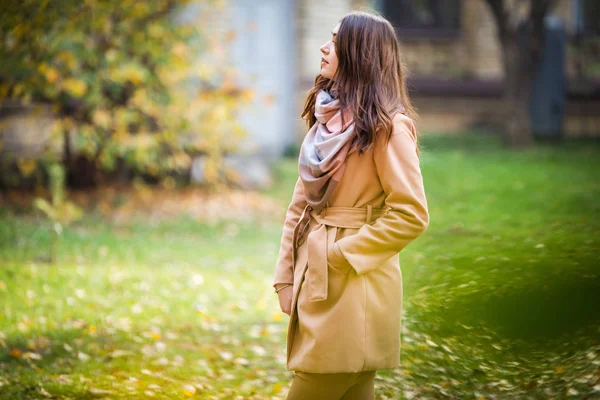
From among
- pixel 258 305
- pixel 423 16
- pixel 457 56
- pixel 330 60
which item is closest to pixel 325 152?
pixel 330 60

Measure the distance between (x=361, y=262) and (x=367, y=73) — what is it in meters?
0.75

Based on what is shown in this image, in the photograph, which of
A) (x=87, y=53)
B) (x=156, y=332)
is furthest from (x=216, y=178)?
(x=156, y=332)

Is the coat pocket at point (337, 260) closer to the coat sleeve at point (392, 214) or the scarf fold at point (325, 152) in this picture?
the coat sleeve at point (392, 214)

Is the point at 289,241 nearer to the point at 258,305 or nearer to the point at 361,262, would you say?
the point at 361,262

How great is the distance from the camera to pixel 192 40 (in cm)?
1234

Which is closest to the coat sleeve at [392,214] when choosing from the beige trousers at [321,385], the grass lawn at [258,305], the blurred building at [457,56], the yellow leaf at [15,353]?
the beige trousers at [321,385]

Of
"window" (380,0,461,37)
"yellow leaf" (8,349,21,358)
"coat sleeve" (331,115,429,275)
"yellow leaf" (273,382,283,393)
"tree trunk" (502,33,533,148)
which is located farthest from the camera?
"window" (380,0,461,37)

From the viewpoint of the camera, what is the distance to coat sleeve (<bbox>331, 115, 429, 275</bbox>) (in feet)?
10.3

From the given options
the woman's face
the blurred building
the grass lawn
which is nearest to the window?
the blurred building

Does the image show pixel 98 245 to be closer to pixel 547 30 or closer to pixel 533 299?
pixel 533 299

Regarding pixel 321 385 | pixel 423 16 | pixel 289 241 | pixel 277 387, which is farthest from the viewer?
pixel 423 16

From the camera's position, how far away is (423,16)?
19.2m

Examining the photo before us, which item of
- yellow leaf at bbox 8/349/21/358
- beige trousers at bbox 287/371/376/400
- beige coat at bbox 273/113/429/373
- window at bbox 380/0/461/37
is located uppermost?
window at bbox 380/0/461/37

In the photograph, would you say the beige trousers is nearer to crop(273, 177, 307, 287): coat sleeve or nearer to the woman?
the woman
